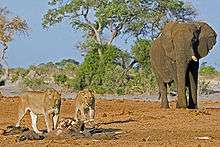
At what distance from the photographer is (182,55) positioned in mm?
25672

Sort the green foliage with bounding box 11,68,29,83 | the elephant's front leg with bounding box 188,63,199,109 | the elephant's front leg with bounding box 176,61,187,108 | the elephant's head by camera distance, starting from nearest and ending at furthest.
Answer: the elephant's front leg with bounding box 176,61,187,108 → the elephant's front leg with bounding box 188,63,199,109 → the elephant's head → the green foliage with bounding box 11,68,29,83

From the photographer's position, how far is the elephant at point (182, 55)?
83.8ft

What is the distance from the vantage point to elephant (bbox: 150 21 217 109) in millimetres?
25531

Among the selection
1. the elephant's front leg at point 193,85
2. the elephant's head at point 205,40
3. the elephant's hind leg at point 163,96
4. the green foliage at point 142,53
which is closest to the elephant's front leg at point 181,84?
the elephant's front leg at point 193,85

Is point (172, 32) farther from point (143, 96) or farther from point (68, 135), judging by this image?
point (143, 96)

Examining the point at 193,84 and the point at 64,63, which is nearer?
the point at 193,84

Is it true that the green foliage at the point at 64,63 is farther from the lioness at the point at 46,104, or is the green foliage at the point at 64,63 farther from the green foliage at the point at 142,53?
the lioness at the point at 46,104

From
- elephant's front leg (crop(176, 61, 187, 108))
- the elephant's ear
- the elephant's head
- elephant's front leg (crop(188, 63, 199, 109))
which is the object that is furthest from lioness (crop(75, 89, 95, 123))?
the elephant's head

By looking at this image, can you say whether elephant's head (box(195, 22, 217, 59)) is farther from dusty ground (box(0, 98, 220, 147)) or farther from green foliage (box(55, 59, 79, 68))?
green foliage (box(55, 59, 79, 68))

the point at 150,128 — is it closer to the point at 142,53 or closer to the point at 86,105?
the point at 86,105

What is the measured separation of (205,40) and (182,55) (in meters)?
1.93

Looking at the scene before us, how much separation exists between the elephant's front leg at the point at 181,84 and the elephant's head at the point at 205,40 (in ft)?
5.34

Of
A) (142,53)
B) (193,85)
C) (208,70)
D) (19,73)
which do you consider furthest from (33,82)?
(193,85)

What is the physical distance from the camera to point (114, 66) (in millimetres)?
43750
